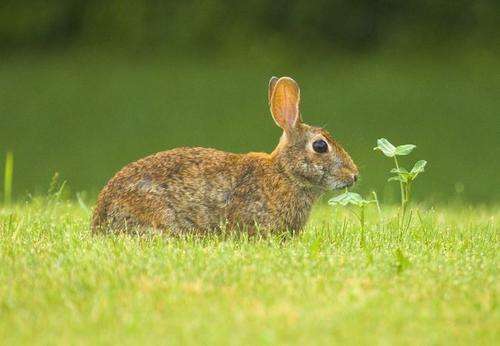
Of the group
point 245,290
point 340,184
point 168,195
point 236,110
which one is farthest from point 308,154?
point 236,110

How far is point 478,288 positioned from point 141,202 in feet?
8.31

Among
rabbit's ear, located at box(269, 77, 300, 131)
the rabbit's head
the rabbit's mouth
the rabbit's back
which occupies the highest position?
rabbit's ear, located at box(269, 77, 300, 131)

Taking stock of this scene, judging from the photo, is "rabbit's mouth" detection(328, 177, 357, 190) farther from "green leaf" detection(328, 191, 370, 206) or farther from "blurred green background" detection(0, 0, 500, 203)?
"blurred green background" detection(0, 0, 500, 203)

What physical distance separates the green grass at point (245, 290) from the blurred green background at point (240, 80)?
5.55 m

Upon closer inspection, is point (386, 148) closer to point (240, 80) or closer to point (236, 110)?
point (236, 110)

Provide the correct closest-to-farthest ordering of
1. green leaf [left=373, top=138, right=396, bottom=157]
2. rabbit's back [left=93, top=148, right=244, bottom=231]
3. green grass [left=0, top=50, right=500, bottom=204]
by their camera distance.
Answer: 1. rabbit's back [left=93, top=148, right=244, bottom=231]
2. green leaf [left=373, top=138, right=396, bottom=157]
3. green grass [left=0, top=50, right=500, bottom=204]

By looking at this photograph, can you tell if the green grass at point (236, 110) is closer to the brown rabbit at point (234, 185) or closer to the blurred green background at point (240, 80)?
the blurred green background at point (240, 80)

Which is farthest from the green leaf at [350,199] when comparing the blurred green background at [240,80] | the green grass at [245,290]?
the blurred green background at [240,80]

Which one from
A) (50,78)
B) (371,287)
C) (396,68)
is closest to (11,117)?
(50,78)

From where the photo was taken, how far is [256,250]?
19.0 ft

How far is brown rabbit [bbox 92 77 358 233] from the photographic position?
21.5ft

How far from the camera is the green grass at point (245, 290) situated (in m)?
4.09

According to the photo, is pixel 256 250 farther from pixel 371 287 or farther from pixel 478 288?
pixel 478 288

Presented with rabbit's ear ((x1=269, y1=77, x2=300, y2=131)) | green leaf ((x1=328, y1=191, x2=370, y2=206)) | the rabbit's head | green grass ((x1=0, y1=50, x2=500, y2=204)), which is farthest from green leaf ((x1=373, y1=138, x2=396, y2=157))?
green grass ((x1=0, y1=50, x2=500, y2=204))
